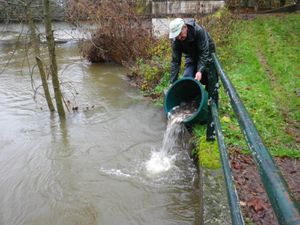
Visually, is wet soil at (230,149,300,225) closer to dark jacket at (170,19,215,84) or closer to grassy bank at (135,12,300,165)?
grassy bank at (135,12,300,165)

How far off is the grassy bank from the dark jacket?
3.40ft

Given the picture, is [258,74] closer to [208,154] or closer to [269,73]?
[269,73]

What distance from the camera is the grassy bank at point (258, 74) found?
5.61 m

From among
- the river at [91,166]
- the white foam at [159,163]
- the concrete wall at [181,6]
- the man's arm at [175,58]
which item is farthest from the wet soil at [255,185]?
the concrete wall at [181,6]

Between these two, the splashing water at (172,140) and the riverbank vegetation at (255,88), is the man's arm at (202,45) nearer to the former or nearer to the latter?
the splashing water at (172,140)

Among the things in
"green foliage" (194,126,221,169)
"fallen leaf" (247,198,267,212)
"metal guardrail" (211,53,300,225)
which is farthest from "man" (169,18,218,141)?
"metal guardrail" (211,53,300,225)

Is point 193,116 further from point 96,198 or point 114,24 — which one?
point 114,24

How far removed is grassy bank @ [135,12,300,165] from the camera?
5.61 m

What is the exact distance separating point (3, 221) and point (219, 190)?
2773 millimetres

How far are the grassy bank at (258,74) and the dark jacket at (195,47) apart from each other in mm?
1037

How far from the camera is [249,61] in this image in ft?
32.3

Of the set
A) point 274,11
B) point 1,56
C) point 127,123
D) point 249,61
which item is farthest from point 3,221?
point 274,11

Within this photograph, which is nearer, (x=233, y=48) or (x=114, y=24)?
(x=233, y=48)

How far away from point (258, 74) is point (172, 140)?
12.9 feet
